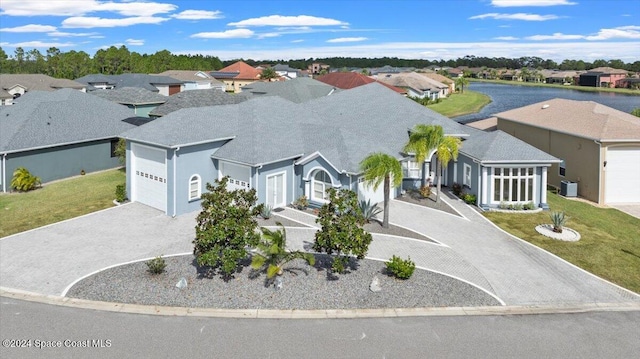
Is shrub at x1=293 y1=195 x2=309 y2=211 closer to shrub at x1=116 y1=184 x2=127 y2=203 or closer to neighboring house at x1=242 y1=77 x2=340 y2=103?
shrub at x1=116 y1=184 x2=127 y2=203

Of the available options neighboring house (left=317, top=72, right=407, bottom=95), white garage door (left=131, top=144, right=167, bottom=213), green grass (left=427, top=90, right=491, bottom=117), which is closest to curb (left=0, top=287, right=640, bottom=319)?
white garage door (left=131, top=144, right=167, bottom=213)

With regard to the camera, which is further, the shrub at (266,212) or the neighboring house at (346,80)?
the neighboring house at (346,80)

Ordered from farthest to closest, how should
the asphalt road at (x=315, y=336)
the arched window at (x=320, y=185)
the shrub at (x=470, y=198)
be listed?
the shrub at (x=470, y=198), the arched window at (x=320, y=185), the asphalt road at (x=315, y=336)

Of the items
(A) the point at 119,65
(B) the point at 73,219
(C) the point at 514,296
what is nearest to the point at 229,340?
(C) the point at 514,296

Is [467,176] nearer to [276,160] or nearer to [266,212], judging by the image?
[276,160]

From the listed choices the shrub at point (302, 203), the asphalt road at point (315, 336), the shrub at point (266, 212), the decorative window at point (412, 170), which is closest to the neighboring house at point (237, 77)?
the decorative window at point (412, 170)

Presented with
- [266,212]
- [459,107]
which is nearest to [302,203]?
[266,212]

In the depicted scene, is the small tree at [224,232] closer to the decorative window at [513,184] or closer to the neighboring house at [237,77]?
the decorative window at [513,184]
